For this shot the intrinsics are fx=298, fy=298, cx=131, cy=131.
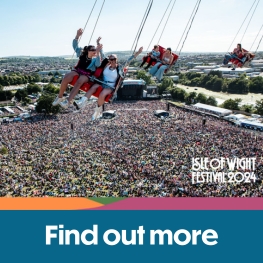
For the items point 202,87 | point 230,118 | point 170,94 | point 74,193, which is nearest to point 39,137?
point 74,193

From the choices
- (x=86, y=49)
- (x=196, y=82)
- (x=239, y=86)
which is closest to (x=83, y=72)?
(x=86, y=49)

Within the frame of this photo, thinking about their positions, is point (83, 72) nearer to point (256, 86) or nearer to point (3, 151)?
point (3, 151)

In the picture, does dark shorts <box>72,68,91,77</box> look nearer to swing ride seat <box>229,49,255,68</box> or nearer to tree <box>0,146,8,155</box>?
swing ride seat <box>229,49,255,68</box>

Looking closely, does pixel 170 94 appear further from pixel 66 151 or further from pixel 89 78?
pixel 89 78

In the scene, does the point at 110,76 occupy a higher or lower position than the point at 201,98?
higher

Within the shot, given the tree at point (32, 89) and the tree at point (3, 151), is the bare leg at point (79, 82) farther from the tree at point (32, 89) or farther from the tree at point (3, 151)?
the tree at point (32, 89)

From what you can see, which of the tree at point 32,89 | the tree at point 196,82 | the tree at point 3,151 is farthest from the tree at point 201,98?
the tree at point 3,151
